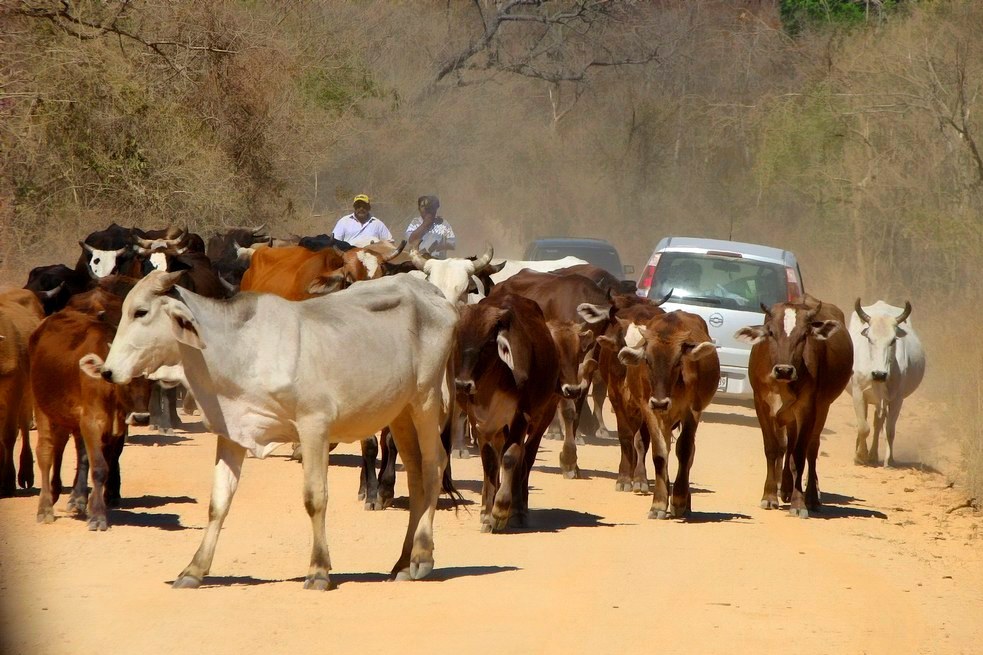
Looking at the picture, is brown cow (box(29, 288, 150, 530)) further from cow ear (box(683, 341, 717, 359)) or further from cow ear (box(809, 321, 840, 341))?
cow ear (box(809, 321, 840, 341))

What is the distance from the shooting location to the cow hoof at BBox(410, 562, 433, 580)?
31.5 ft

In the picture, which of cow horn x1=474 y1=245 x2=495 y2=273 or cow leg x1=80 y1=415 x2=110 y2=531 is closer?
cow leg x1=80 y1=415 x2=110 y2=531

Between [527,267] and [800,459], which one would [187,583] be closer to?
[800,459]

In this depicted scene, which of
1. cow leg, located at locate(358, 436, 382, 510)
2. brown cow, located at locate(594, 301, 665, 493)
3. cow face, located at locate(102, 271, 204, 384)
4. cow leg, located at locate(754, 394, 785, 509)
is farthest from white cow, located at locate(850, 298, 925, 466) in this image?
cow face, located at locate(102, 271, 204, 384)

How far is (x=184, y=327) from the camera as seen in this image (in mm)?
8867

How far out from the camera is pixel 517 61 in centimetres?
4941

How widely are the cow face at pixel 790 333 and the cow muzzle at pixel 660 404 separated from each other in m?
1.33

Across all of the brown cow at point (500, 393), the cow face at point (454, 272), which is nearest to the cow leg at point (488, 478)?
the brown cow at point (500, 393)

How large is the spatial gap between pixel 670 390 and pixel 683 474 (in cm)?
68

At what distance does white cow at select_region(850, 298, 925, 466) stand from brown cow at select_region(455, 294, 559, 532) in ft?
21.1

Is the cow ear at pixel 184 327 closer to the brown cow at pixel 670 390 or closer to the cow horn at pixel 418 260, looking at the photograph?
the brown cow at pixel 670 390

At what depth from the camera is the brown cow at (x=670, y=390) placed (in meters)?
12.7

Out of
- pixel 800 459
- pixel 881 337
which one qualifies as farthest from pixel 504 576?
pixel 881 337

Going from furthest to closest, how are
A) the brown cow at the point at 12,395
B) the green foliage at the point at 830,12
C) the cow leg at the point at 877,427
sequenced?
the green foliage at the point at 830,12, the cow leg at the point at 877,427, the brown cow at the point at 12,395
